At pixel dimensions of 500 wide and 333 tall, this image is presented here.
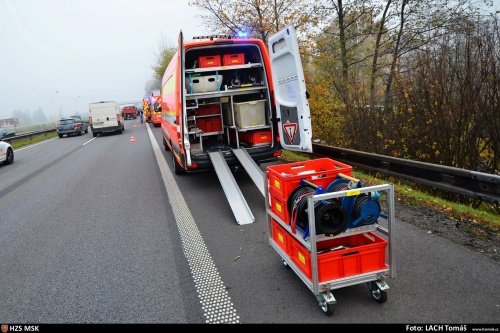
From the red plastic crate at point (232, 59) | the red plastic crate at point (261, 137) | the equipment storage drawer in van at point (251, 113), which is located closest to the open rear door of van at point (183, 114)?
the red plastic crate at point (232, 59)

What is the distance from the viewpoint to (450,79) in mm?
6309

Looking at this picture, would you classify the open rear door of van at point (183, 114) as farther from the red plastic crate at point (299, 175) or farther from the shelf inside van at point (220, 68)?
the red plastic crate at point (299, 175)

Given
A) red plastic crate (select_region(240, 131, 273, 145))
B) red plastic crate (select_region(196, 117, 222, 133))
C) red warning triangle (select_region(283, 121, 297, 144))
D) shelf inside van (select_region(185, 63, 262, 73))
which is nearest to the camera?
red warning triangle (select_region(283, 121, 297, 144))

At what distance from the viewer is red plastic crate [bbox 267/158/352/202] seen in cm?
346

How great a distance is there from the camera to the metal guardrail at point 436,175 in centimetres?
437

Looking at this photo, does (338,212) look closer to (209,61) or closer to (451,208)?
(451,208)


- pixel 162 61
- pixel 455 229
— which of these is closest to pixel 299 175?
pixel 455 229

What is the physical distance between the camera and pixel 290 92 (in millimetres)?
5789

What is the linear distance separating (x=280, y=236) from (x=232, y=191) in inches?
94.7

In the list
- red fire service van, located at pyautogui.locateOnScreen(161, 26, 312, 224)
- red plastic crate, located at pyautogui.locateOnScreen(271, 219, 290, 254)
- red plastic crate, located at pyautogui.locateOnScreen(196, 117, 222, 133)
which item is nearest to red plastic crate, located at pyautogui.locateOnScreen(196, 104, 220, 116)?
red fire service van, located at pyautogui.locateOnScreen(161, 26, 312, 224)

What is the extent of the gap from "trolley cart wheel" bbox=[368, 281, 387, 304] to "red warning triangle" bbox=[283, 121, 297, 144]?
3.26 m

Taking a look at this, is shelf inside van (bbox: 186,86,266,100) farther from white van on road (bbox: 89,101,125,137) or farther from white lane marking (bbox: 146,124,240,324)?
white van on road (bbox: 89,101,125,137)

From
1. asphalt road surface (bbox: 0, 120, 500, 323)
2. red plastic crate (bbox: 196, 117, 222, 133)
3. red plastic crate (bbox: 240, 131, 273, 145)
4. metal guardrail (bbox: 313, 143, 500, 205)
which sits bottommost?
asphalt road surface (bbox: 0, 120, 500, 323)

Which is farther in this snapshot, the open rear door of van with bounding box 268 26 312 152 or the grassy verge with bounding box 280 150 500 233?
the open rear door of van with bounding box 268 26 312 152
